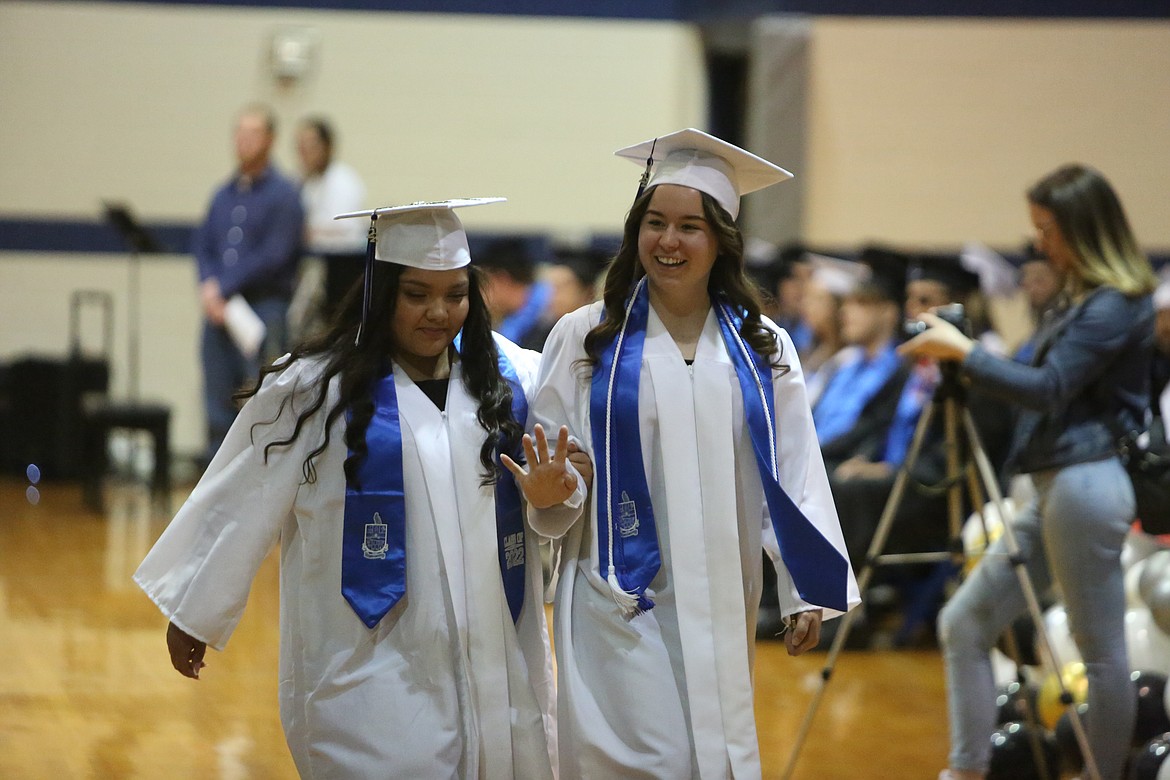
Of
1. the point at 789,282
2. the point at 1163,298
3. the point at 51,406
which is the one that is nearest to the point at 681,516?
the point at 1163,298

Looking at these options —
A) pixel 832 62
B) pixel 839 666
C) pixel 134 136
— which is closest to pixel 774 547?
pixel 839 666

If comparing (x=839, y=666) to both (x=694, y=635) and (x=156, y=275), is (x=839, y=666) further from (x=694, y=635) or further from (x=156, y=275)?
(x=156, y=275)

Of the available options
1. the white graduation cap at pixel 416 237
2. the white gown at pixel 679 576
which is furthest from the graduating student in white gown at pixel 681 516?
the white graduation cap at pixel 416 237

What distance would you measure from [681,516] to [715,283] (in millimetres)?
577

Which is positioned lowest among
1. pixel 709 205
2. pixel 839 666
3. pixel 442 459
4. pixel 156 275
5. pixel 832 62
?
pixel 839 666

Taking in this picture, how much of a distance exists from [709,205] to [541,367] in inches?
21.0

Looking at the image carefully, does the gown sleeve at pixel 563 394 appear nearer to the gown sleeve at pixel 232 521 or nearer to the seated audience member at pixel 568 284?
the gown sleeve at pixel 232 521

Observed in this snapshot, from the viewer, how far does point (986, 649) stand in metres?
4.20

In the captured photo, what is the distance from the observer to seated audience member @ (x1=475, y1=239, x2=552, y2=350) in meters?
9.40

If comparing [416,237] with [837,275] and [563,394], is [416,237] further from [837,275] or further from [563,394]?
[837,275]

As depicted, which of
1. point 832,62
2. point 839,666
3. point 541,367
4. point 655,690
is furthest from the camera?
point 832,62

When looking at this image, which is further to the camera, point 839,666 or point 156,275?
point 156,275

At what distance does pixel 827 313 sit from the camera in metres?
8.19

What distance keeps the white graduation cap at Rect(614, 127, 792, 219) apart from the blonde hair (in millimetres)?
1185
